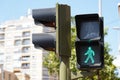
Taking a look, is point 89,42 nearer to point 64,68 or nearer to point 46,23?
point 64,68

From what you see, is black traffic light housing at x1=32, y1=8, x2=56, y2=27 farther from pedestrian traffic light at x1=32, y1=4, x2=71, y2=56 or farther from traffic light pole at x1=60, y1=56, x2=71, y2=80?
traffic light pole at x1=60, y1=56, x2=71, y2=80

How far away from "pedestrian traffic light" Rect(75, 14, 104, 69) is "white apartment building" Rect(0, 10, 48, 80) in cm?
10305

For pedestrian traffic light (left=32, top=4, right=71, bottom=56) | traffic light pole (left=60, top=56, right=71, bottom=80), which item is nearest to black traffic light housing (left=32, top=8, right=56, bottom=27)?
pedestrian traffic light (left=32, top=4, right=71, bottom=56)

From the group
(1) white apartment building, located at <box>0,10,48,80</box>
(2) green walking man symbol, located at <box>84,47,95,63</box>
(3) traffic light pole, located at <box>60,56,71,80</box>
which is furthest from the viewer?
(1) white apartment building, located at <box>0,10,48,80</box>

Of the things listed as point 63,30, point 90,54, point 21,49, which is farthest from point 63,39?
point 21,49

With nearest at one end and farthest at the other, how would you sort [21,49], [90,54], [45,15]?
[90,54], [45,15], [21,49]

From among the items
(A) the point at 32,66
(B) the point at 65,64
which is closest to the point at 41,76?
(A) the point at 32,66

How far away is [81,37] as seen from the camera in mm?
5441

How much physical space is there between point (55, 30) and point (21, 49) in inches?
4375

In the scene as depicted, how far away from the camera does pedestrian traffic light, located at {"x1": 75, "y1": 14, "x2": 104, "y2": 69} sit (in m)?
5.33

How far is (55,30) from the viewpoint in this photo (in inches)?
218

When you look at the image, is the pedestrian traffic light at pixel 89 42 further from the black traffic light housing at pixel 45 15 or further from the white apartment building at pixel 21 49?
the white apartment building at pixel 21 49

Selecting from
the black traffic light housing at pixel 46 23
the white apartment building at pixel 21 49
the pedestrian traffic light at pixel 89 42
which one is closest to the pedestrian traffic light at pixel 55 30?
the black traffic light housing at pixel 46 23

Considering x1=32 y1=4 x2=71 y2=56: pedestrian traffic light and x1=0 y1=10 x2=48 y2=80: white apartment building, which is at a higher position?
x1=32 y1=4 x2=71 y2=56: pedestrian traffic light
